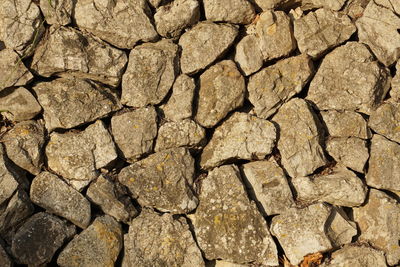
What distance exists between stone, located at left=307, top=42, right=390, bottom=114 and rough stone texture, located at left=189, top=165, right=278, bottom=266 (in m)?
1.17

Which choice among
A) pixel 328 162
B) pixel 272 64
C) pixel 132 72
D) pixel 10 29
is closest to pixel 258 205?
pixel 328 162

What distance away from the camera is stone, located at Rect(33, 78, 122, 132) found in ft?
14.1

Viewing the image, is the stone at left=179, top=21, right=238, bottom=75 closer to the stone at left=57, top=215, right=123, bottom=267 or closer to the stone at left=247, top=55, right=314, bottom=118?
the stone at left=247, top=55, right=314, bottom=118

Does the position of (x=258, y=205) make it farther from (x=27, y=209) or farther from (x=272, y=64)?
(x=27, y=209)

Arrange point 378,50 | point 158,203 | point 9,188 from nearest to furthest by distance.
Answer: point 9,188, point 158,203, point 378,50

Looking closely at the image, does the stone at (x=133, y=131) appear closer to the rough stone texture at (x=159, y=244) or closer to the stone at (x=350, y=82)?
the rough stone texture at (x=159, y=244)

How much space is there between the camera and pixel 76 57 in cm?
431

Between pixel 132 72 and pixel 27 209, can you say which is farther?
pixel 132 72

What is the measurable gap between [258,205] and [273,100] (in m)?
1.01

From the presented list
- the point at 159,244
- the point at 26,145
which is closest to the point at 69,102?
the point at 26,145

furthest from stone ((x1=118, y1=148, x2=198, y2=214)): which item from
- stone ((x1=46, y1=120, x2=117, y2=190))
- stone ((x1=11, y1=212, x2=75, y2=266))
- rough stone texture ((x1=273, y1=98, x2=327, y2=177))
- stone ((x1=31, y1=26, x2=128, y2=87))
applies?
rough stone texture ((x1=273, y1=98, x2=327, y2=177))

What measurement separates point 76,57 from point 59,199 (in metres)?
1.25

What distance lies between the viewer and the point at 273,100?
4.69m

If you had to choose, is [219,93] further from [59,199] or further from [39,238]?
[39,238]
